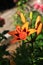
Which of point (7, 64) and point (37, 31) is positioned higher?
point (37, 31)

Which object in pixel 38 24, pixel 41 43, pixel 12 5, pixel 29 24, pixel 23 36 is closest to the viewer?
pixel 23 36

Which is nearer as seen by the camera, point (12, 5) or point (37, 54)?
point (37, 54)

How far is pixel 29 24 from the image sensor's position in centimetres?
178

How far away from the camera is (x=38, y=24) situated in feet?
5.45

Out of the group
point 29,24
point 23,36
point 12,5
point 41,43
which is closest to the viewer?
point 23,36

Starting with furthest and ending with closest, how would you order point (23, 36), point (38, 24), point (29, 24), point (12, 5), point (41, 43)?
point (12, 5), point (41, 43), point (29, 24), point (38, 24), point (23, 36)

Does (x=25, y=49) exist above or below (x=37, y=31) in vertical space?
below

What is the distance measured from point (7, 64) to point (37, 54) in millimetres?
240

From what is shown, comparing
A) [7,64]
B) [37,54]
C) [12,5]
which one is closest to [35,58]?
[37,54]

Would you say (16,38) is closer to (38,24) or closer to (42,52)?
(38,24)

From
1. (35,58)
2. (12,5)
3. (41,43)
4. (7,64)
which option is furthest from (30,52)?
(12,5)

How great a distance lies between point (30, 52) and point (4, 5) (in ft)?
14.2

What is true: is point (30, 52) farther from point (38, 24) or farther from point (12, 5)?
point (12, 5)

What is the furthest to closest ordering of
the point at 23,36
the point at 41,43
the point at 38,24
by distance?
the point at 41,43, the point at 38,24, the point at 23,36
